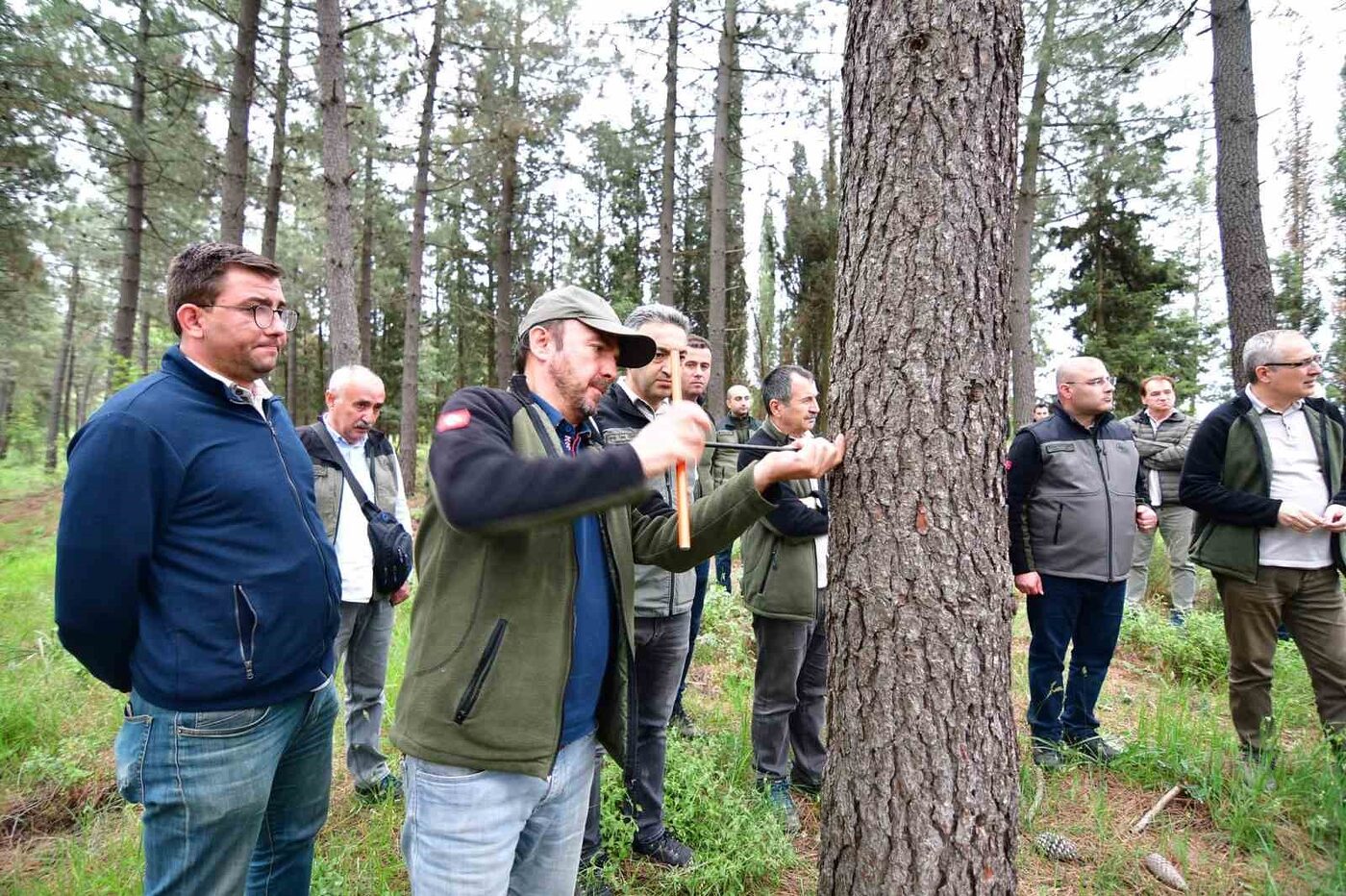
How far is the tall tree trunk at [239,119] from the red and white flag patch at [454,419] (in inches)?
328

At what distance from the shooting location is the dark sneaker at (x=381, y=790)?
343cm

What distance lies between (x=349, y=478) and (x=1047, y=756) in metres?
4.18

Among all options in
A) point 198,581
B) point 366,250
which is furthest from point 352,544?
point 366,250

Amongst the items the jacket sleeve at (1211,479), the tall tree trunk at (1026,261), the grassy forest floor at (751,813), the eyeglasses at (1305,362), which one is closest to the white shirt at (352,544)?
the grassy forest floor at (751,813)

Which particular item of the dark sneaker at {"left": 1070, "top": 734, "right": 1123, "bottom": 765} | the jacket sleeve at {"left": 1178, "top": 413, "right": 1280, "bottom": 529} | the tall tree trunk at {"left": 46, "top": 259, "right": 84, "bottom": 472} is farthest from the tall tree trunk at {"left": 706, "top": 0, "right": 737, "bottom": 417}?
the tall tree trunk at {"left": 46, "top": 259, "right": 84, "bottom": 472}

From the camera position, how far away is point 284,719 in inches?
78.7

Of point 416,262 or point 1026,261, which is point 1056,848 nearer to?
point 1026,261

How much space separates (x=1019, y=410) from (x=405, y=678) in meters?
12.2

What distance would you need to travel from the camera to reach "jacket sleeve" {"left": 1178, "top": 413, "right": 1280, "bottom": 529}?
364 cm

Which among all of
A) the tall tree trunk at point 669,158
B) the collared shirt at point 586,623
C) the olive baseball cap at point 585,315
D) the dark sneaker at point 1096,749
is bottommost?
the dark sneaker at point 1096,749

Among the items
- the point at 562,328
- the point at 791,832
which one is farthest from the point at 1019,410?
the point at 562,328

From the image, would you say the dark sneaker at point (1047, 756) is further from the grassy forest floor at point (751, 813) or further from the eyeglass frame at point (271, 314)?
the eyeglass frame at point (271, 314)

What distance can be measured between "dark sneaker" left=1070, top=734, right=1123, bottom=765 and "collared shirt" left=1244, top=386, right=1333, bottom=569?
1.33 meters

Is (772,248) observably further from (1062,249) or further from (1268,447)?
(1268,447)
